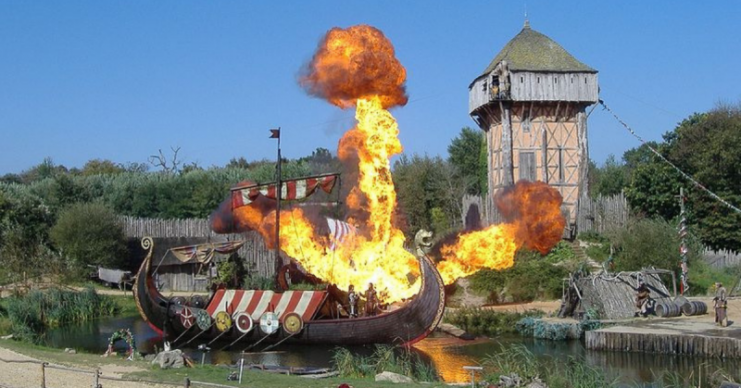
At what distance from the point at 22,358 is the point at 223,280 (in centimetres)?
1739

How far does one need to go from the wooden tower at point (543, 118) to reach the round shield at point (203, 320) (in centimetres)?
2129

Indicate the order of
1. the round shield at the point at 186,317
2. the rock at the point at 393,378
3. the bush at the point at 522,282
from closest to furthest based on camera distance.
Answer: the rock at the point at 393,378, the round shield at the point at 186,317, the bush at the point at 522,282

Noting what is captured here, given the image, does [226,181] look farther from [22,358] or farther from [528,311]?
[22,358]

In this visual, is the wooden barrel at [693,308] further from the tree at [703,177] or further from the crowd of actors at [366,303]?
the tree at [703,177]

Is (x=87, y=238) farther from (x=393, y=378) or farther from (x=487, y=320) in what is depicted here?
(x=393, y=378)

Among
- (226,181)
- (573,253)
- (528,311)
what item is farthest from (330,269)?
(226,181)

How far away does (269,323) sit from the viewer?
24.5 m

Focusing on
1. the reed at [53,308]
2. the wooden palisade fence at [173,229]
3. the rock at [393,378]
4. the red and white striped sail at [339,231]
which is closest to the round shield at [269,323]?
the red and white striped sail at [339,231]

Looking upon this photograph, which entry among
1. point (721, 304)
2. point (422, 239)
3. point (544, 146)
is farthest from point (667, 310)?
point (544, 146)

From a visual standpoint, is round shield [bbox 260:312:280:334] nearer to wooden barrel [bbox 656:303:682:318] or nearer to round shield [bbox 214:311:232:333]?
round shield [bbox 214:311:232:333]

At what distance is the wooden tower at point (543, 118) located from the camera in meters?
42.6

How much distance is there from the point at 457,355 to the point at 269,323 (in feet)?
18.2

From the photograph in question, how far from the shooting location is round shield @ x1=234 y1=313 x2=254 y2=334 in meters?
24.7

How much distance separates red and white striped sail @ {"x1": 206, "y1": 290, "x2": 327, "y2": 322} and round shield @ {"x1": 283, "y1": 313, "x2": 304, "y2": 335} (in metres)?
0.18
